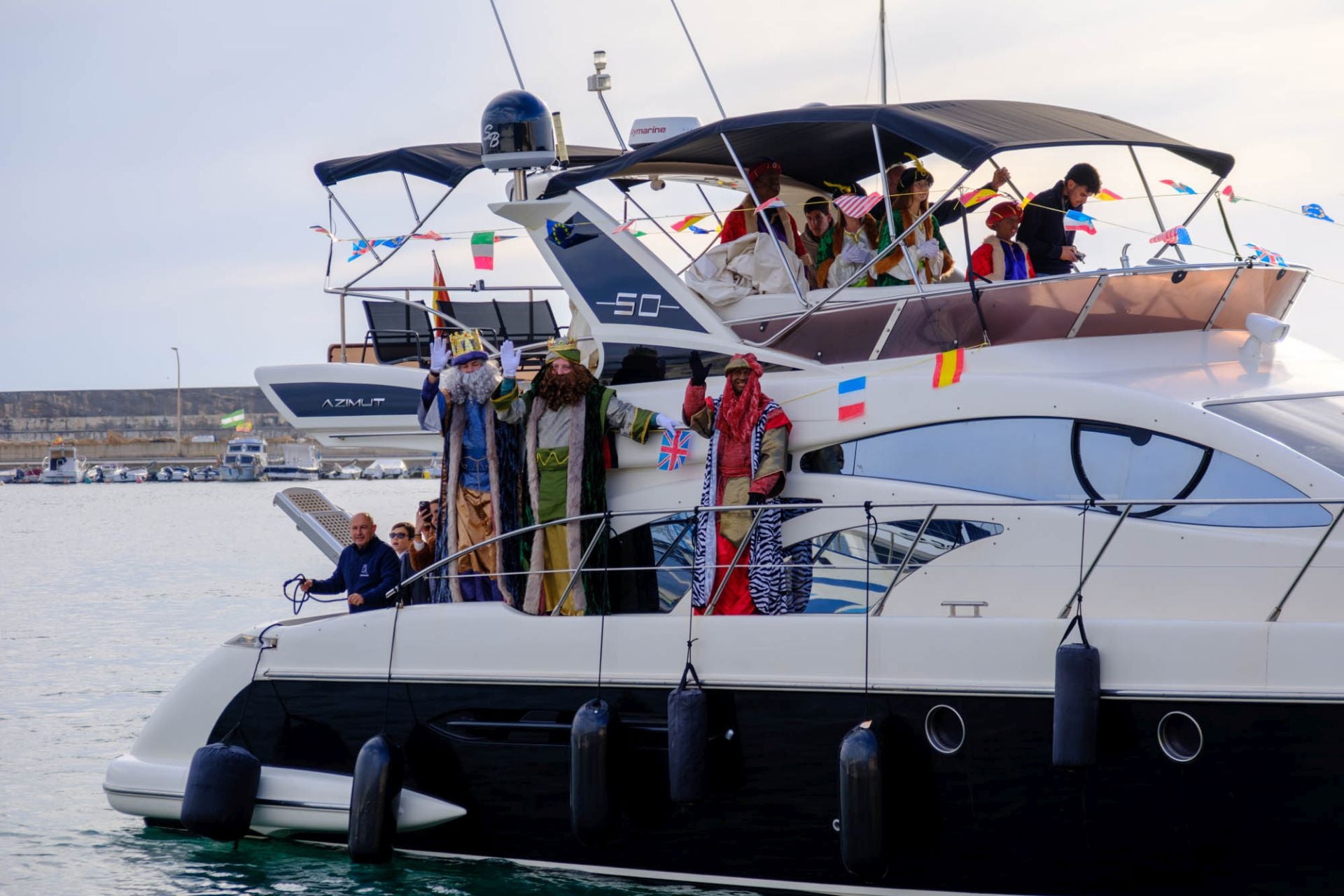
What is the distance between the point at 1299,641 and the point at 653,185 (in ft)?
17.5

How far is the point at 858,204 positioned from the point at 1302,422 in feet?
8.66

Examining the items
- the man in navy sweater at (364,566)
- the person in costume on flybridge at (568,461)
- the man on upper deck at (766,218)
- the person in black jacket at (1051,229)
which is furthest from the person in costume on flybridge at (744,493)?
the man in navy sweater at (364,566)

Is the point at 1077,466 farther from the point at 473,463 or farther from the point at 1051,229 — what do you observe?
the point at 473,463

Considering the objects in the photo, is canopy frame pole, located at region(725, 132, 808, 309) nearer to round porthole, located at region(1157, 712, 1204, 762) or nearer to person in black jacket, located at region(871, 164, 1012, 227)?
person in black jacket, located at region(871, 164, 1012, 227)

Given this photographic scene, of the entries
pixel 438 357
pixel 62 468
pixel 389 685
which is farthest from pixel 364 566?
pixel 62 468

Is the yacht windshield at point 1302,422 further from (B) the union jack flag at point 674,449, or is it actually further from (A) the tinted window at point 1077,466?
(B) the union jack flag at point 674,449

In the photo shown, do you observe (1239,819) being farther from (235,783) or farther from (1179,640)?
(235,783)

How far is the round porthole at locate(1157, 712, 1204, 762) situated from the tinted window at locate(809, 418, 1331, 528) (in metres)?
1.05

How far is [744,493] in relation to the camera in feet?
25.8

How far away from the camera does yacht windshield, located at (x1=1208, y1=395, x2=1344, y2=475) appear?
6762 millimetres

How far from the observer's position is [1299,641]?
597cm

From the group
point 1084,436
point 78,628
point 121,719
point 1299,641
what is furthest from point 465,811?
point 78,628

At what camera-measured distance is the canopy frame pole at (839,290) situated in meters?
7.47

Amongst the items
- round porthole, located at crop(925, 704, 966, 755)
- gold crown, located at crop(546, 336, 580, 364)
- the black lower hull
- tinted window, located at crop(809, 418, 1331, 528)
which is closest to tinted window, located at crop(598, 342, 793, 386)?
gold crown, located at crop(546, 336, 580, 364)
